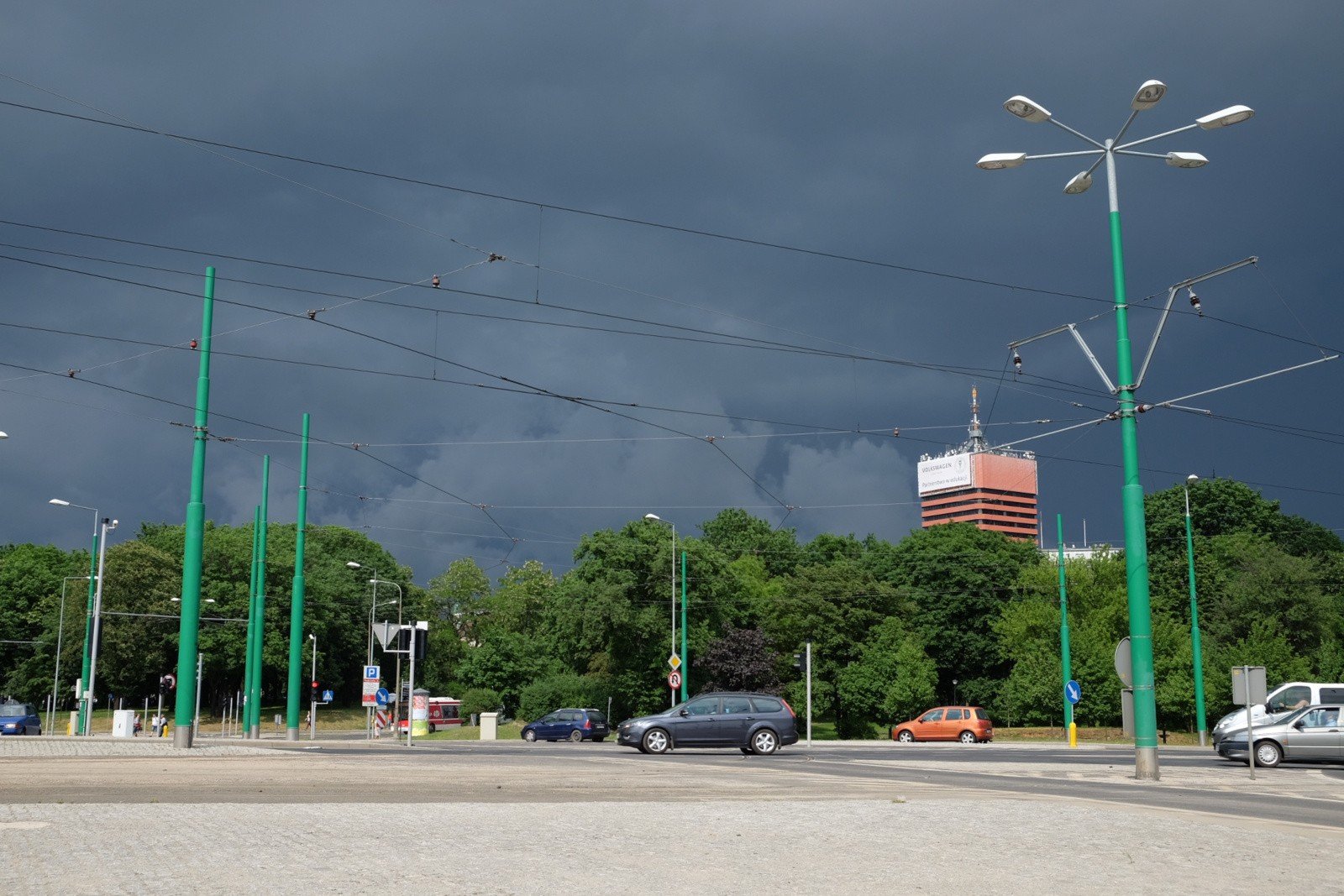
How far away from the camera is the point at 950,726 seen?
53.0 meters

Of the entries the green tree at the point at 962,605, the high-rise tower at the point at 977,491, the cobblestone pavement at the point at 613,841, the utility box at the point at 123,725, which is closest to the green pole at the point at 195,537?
the cobblestone pavement at the point at 613,841

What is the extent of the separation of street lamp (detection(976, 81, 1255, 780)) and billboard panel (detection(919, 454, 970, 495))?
156048mm

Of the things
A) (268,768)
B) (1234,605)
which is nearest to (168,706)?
(1234,605)

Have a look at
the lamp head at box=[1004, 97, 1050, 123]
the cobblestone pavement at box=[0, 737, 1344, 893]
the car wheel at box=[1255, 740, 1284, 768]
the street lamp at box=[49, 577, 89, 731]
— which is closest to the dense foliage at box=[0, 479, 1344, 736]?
the street lamp at box=[49, 577, 89, 731]

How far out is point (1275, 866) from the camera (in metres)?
8.91

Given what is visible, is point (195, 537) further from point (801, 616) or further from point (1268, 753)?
point (801, 616)

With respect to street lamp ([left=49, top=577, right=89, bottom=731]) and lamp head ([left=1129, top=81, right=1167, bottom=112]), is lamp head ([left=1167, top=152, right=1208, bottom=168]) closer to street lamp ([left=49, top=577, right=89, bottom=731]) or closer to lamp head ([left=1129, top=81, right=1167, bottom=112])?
lamp head ([left=1129, top=81, right=1167, bottom=112])

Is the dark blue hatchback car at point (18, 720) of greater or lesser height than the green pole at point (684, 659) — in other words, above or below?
below

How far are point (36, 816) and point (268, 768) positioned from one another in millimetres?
9254

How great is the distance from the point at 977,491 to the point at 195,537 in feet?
530

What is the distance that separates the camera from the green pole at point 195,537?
25047 mm

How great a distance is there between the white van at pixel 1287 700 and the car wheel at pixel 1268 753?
2361 millimetres

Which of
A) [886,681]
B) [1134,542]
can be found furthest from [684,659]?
[1134,542]

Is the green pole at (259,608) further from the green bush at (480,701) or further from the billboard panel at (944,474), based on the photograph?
the billboard panel at (944,474)
